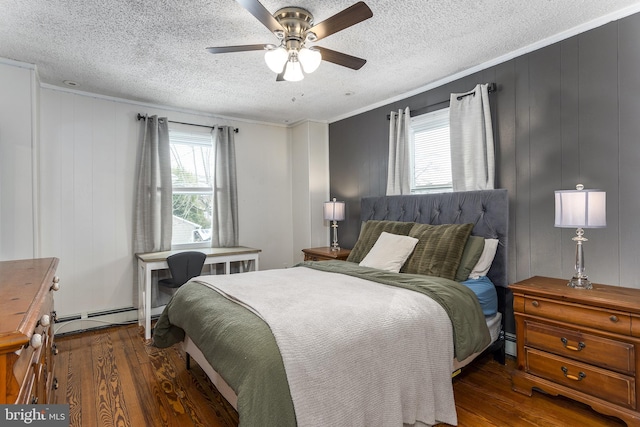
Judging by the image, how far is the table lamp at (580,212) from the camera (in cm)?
203

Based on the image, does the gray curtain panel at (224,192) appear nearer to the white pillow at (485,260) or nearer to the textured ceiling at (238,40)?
the textured ceiling at (238,40)

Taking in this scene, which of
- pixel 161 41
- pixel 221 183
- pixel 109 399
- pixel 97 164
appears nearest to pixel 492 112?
pixel 161 41

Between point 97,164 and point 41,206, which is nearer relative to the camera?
point 41,206

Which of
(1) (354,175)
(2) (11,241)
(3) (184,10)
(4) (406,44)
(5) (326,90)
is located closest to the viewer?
(3) (184,10)

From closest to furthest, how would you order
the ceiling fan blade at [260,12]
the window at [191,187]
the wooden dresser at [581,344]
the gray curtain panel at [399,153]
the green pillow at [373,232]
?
1. the ceiling fan blade at [260,12]
2. the wooden dresser at [581,344]
3. the green pillow at [373,232]
4. the gray curtain panel at [399,153]
5. the window at [191,187]

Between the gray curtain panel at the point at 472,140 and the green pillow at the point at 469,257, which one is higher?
the gray curtain panel at the point at 472,140

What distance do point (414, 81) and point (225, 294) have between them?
108 inches

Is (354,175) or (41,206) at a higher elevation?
→ (354,175)

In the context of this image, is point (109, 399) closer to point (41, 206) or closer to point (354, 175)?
point (41, 206)

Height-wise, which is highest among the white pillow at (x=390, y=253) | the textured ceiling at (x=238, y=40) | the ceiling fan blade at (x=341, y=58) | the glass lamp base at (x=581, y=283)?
the textured ceiling at (x=238, y=40)

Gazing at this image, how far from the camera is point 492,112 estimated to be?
2918mm

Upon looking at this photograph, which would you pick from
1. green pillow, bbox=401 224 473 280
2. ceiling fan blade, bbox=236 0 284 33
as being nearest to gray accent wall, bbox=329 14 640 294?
green pillow, bbox=401 224 473 280

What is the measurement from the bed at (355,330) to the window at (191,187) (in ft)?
6.22

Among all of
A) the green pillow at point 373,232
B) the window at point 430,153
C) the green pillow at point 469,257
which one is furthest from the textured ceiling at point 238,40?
the green pillow at point 469,257
